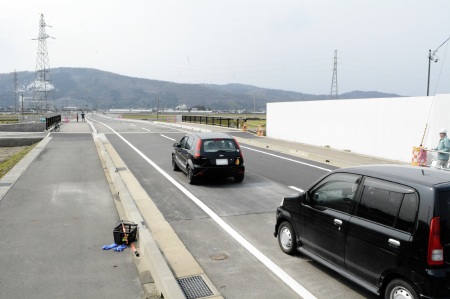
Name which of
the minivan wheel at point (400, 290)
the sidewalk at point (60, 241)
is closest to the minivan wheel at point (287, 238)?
the minivan wheel at point (400, 290)

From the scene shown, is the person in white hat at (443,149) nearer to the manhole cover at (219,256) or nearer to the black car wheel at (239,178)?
the black car wheel at (239,178)

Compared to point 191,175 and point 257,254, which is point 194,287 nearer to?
point 257,254

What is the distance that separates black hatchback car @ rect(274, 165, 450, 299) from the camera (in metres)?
3.97

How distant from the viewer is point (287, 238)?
20.7 ft

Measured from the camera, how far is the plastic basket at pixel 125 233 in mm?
6746

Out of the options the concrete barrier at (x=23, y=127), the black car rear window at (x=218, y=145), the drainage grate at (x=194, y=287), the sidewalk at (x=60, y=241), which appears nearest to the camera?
the drainage grate at (x=194, y=287)

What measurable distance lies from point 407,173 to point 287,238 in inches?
90.1

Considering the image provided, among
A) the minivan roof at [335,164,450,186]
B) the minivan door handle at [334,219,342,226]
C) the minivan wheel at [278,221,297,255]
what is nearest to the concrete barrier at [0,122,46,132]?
the minivan wheel at [278,221,297,255]

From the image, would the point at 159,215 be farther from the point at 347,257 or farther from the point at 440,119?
the point at 440,119

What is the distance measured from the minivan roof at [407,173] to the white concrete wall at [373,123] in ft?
38.0

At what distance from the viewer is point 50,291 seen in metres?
5.05

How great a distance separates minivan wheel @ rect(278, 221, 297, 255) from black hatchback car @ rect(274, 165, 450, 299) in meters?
0.16

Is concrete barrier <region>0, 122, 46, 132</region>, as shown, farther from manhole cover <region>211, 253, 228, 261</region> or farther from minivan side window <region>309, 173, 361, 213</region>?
minivan side window <region>309, 173, 361, 213</region>

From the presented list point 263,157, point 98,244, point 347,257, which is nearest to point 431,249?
A: point 347,257
